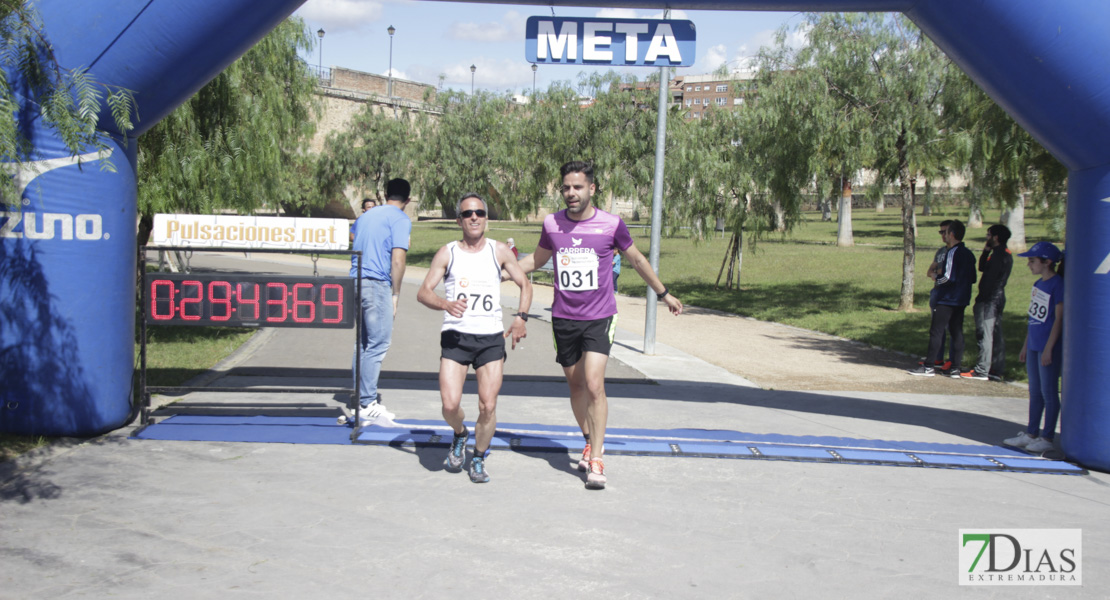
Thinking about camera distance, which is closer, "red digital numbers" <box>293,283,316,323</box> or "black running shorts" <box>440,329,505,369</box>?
"black running shorts" <box>440,329,505,369</box>

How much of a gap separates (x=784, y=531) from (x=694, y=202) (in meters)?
19.3

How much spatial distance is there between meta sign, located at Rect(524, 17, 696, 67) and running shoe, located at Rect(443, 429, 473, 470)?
311cm

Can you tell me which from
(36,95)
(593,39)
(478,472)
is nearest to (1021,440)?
(478,472)

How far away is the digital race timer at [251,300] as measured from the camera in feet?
22.4

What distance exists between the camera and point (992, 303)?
35.8 ft

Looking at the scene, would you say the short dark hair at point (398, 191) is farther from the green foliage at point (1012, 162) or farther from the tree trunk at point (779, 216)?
the tree trunk at point (779, 216)

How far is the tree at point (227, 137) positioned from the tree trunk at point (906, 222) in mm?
11731

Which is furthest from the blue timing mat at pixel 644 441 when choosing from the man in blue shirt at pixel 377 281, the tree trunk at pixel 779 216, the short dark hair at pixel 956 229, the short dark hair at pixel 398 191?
the tree trunk at pixel 779 216

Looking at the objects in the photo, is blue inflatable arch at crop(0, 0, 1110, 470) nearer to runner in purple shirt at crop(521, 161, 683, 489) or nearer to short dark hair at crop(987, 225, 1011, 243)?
runner in purple shirt at crop(521, 161, 683, 489)

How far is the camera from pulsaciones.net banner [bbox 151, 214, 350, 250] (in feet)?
21.6

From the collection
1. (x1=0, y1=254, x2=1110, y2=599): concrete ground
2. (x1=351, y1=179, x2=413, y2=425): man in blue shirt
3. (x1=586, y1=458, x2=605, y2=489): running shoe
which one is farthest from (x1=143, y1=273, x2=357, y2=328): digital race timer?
(x1=586, y1=458, x2=605, y2=489): running shoe

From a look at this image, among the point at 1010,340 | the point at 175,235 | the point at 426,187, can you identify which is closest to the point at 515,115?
the point at 426,187

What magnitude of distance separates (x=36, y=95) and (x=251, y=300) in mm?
2042

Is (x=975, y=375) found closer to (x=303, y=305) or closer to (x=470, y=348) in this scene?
(x=470, y=348)
